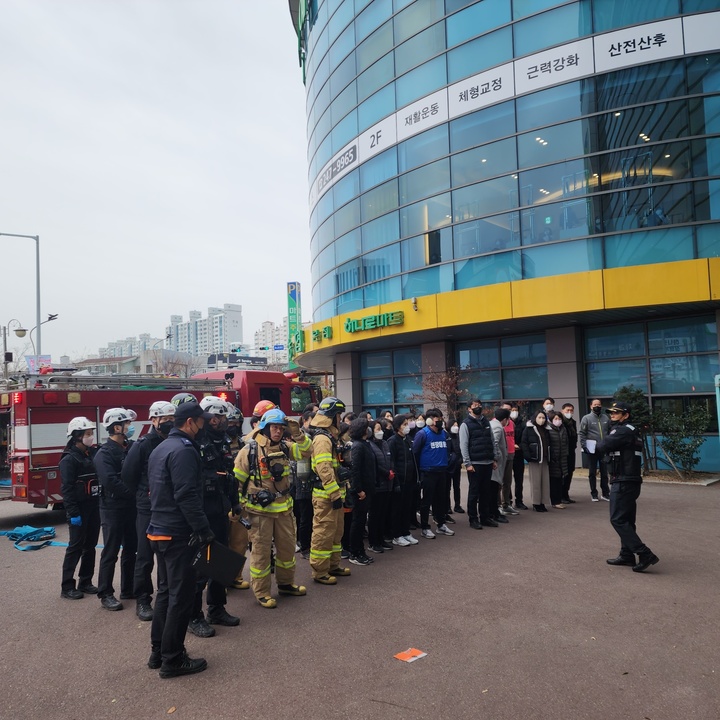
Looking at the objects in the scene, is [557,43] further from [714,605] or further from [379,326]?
[714,605]

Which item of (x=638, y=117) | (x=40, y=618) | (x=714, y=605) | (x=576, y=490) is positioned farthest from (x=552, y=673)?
(x=638, y=117)

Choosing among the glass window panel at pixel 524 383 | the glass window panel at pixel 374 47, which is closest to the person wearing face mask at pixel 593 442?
the glass window panel at pixel 524 383

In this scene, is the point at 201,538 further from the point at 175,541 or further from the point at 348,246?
the point at 348,246

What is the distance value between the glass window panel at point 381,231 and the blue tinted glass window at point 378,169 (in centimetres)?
133

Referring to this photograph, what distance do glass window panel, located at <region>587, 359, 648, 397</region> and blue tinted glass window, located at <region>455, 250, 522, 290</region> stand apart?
3427mm

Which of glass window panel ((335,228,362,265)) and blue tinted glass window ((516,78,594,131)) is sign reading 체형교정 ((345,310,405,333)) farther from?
blue tinted glass window ((516,78,594,131))

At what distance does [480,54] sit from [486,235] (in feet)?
17.4

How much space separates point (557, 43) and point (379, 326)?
369 inches

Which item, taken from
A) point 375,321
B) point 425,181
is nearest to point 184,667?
point 375,321

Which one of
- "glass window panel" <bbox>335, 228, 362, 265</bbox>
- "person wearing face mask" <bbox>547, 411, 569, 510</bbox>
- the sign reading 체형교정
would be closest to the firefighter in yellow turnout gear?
"person wearing face mask" <bbox>547, 411, 569, 510</bbox>

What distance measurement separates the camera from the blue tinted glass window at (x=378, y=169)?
63.2ft

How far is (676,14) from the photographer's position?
14.3 metres

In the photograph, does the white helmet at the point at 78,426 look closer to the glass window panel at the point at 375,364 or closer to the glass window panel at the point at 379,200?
the glass window panel at the point at 379,200

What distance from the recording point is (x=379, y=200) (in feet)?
65.0
